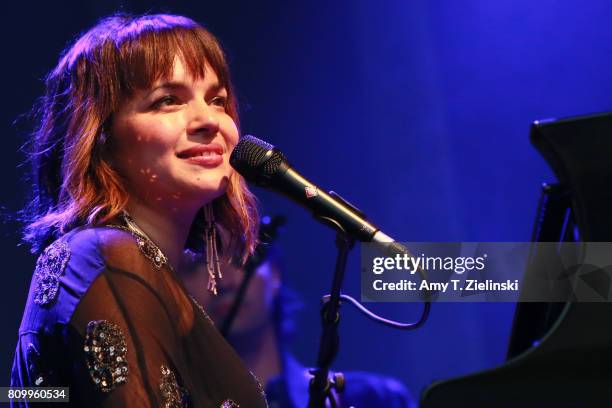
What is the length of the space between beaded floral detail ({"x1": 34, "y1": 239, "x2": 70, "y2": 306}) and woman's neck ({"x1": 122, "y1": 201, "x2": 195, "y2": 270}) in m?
0.21

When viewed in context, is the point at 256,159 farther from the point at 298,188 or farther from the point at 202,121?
the point at 202,121

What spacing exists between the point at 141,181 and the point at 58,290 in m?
0.33

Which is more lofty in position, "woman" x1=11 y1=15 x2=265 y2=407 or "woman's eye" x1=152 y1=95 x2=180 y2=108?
"woman's eye" x1=152 y1=95 x2=180 y2=108

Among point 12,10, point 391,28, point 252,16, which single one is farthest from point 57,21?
point 391,28

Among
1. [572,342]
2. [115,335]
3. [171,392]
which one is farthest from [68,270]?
[572,342]

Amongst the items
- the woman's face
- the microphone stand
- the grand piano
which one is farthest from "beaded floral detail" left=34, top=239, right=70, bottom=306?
the grand piano

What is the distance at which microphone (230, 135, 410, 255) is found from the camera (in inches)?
50.8

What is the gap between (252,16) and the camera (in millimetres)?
3379

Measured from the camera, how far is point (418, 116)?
12.3 feet

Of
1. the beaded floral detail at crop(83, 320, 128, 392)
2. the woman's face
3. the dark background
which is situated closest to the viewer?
the beaded floral detail at crop(83, 320, 128, 392)

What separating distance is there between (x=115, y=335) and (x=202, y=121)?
1.66 ft

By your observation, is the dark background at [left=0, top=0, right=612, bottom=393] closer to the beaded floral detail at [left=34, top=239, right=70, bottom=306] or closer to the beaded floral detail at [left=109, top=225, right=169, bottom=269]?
the beaded floral detail at [left=109, top=225, right=169, bottom=269]

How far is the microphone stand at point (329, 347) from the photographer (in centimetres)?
133

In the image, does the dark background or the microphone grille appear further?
the dark background
